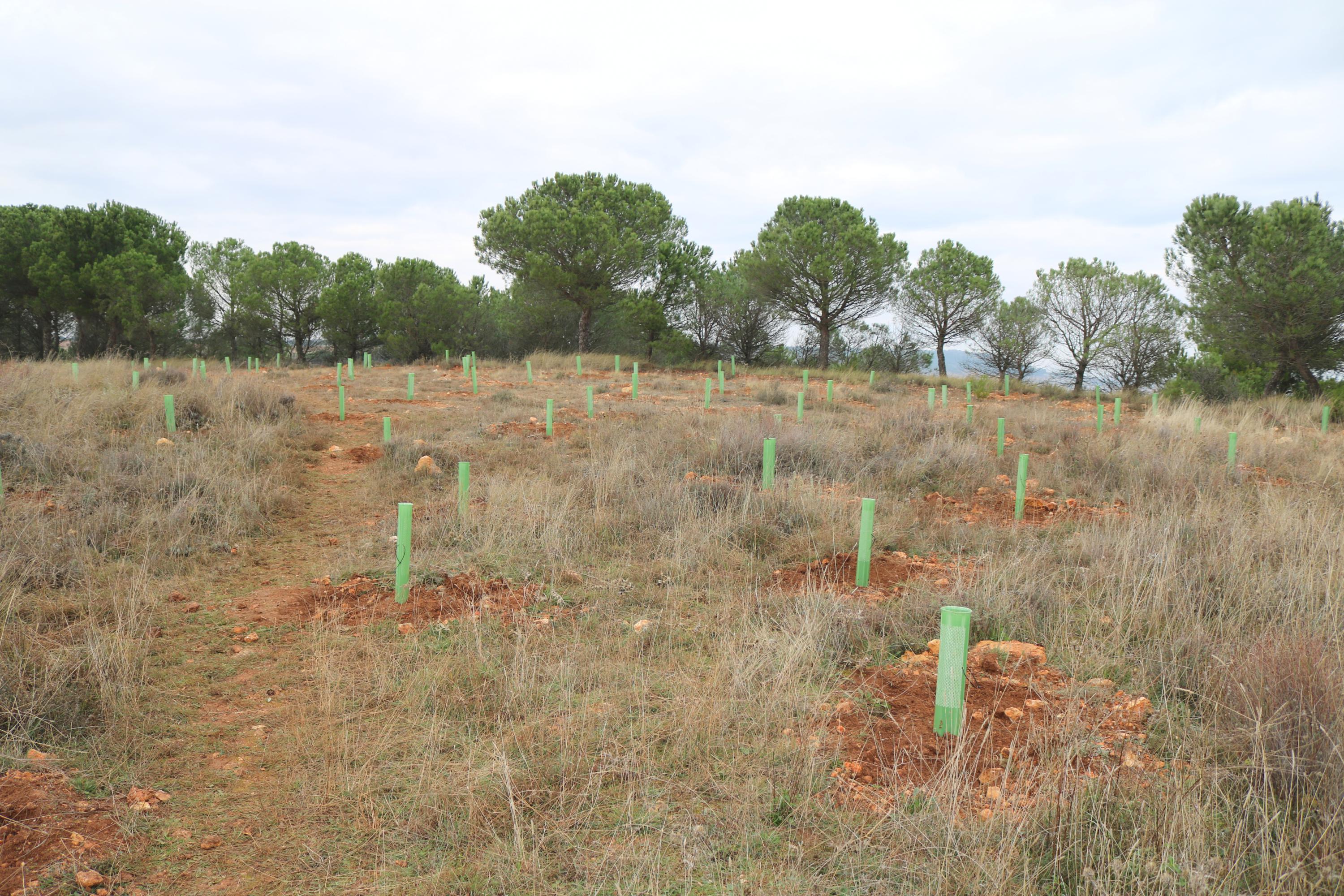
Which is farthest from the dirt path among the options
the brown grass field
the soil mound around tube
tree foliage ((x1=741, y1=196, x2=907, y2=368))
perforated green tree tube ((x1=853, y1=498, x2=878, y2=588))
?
tree foliage ((x1=741, y1=196, x2=907, y2=368))

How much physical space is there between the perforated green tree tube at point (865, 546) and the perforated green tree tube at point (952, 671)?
6.37 ft

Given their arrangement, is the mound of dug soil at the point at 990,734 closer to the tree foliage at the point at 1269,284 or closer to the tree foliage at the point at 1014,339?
the tree foliage at the point at 1269,284

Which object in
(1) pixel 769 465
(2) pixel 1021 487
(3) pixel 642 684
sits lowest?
(3) pixel 642 684

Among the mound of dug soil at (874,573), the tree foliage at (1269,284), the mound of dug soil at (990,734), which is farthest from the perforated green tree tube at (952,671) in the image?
the tree foliage at (1269,284)

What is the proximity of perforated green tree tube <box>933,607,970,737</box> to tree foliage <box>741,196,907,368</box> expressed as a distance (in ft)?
85.4

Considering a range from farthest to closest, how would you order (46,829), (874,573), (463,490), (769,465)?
(769,465) → (463,490) → (874,573) → (46,829)

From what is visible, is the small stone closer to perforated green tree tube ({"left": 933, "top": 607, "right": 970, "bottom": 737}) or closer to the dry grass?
the dry grass

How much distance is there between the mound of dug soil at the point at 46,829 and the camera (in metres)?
2.38

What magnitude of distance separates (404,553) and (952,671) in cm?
341

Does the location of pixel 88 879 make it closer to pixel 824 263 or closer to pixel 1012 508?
pixel 1012 508

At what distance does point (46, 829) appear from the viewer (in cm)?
255

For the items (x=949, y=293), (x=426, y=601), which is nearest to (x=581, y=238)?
(x=949, y=293)

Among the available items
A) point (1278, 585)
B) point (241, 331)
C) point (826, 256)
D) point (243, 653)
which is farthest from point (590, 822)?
point (241, 331)

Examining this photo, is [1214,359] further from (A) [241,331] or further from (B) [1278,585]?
(A) [241,331]
